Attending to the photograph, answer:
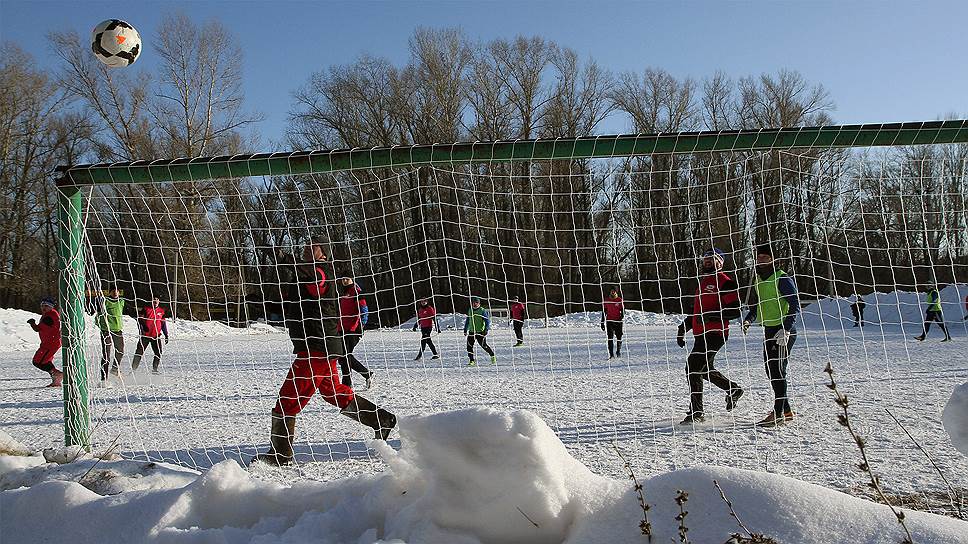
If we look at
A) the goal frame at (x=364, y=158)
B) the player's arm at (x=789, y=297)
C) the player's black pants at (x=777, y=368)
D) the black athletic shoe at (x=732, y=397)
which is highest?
the goal frame at (x=364, y=158)

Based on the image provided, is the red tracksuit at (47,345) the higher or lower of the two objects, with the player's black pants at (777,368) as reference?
higher

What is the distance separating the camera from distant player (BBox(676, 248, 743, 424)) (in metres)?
5.99

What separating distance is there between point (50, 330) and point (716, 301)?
952 cm

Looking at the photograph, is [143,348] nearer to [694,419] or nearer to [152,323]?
[152,323]

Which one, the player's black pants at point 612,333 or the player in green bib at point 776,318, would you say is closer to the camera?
the player in green bib at point 776,318

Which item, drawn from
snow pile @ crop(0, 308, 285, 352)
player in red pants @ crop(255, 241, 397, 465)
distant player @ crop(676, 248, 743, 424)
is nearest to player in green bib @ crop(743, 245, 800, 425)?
distant player @ crop(676, 248, 743, 424)

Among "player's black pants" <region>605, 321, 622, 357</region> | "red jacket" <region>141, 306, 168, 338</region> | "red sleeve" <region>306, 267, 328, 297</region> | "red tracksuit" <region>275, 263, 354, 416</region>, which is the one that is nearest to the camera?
"red tracksuit" <region>275, 263, 354, 416</region>

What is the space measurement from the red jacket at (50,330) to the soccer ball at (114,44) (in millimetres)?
5687

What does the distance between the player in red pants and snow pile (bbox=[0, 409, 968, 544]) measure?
8.18 feet

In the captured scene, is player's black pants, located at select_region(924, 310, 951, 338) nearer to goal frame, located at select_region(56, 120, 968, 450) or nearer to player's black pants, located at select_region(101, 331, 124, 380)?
goal frame, located at select_region(56, 120, 968, 450)

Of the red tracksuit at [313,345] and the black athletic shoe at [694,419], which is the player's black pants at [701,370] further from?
the red tracksuit at [313,345]

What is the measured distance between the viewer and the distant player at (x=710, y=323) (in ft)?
19.6

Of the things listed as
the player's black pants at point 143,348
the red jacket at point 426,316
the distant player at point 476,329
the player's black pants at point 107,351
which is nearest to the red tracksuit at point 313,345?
the player's black pants at point 107,351

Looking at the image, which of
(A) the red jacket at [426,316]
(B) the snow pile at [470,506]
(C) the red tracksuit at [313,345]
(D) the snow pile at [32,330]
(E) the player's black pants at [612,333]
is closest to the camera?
(B) the snow pile at [470,506]
